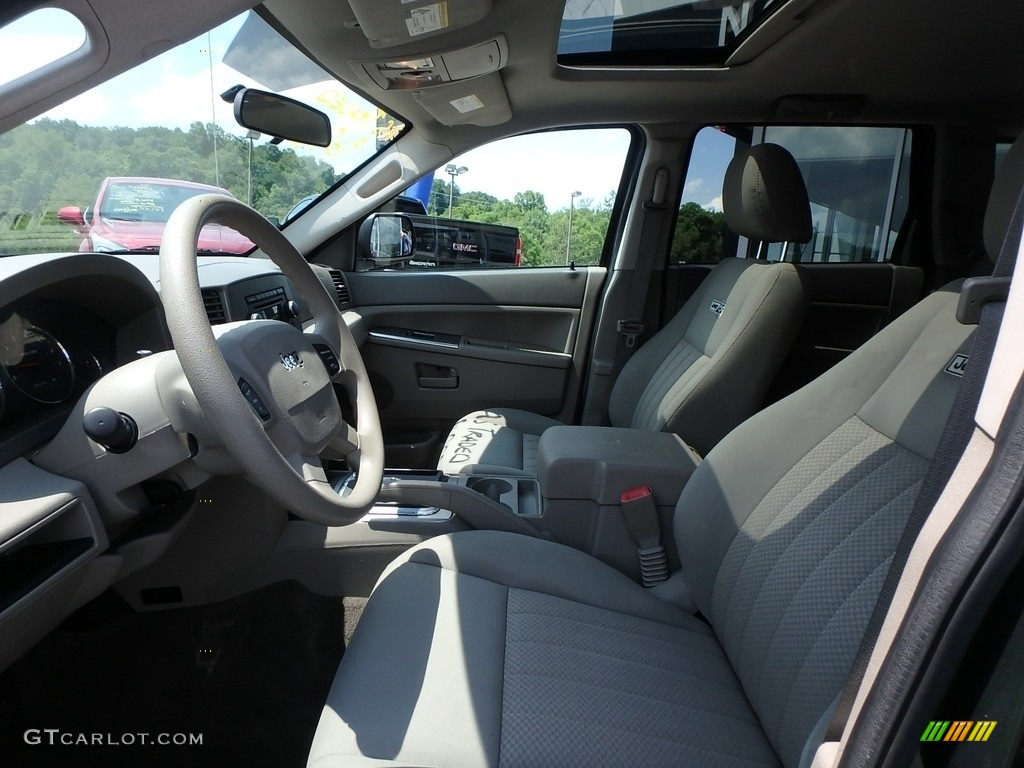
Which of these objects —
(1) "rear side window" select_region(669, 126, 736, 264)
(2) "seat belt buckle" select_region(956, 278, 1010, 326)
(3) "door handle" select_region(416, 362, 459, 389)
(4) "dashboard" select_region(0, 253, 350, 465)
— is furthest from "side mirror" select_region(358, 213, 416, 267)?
(2) "seat belt buckle" select_region(956, 278, 1010, 326)

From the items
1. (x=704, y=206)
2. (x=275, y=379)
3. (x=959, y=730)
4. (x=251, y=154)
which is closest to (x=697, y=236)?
(x=704, y=206)

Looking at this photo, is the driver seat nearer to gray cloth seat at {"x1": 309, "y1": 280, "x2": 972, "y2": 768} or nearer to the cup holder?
gray cloth seat at {"x1": 309, "y1": 280, "x2": 972, "y2": 768}

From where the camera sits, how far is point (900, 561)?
71 cm

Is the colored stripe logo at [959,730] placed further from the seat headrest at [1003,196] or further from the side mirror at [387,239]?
the side mirror at [387,239]

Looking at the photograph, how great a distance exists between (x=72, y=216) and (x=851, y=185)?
2.64 meters

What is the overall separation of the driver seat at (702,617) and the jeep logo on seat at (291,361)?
424 mm

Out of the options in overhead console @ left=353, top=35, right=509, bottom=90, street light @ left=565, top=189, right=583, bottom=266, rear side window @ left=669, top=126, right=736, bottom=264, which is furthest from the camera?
street light @ left=565, top=189, right=583, bottom=266

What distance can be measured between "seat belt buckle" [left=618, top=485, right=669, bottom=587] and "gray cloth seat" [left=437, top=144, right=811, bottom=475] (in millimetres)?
428

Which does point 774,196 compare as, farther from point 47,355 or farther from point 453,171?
point 47,355

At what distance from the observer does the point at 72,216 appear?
165 cm

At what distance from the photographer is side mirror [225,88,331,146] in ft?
6.23

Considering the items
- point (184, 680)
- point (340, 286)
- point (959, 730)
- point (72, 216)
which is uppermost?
point (72, 216)

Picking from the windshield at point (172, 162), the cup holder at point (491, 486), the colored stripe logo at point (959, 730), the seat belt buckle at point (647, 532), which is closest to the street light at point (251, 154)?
the windshield at point (172, 162)

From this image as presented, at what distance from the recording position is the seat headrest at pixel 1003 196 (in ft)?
3.21
